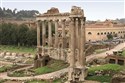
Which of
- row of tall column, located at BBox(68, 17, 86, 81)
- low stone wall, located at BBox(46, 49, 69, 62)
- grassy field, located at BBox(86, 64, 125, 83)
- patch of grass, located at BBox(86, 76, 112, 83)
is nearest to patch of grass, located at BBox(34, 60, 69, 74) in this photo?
low stone wall, located at BBox(46, 49, 69, 62)

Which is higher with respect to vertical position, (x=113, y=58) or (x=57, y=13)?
(x=57, y=13)

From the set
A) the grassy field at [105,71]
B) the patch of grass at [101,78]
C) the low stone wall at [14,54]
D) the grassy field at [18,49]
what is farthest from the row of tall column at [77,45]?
the grassy field at [18,49]

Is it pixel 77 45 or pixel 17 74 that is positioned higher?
pixel 77 45

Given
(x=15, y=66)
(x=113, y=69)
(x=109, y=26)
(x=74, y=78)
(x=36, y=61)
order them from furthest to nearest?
(x=109, y=26)
(x=15, y=66)
(x=36, y=61)
(x=113, y=69)
(x=74, y=78)

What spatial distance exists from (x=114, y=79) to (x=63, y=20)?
1911 centimetres

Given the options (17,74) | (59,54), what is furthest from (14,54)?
(17,74)

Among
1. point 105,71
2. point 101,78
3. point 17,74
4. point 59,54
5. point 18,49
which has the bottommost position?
point 17,74

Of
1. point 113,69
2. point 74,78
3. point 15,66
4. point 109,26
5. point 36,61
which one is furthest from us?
point 109,26

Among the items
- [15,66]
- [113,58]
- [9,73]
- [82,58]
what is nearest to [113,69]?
[82,58]

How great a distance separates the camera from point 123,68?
37938 millimetres

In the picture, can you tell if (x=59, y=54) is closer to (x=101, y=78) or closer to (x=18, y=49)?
(x=101, y=78)

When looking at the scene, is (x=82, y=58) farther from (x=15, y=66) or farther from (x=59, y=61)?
(x=15, y=66)

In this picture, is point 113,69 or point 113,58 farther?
point 113,58

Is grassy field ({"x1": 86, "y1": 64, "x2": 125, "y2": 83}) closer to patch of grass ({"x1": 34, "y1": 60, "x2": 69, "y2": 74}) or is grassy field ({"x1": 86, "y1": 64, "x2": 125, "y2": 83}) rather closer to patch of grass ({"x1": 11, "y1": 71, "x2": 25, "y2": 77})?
patch of grass ({"x1": 34, "y1": 60, "x2": 69, "y2": 74})
